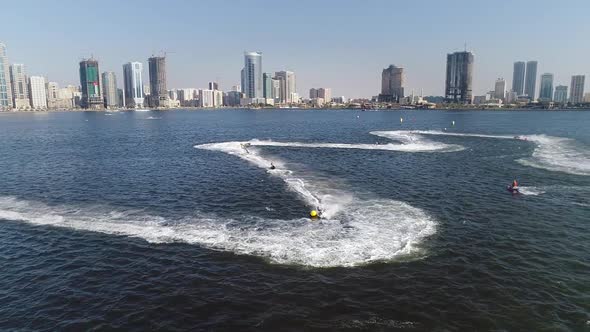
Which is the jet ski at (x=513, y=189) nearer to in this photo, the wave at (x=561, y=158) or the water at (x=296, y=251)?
the water at (x=296, y=251)

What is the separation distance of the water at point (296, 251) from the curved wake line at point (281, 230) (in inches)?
7.6

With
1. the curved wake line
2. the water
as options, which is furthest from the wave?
the curved wake line

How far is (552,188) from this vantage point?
47.8 m

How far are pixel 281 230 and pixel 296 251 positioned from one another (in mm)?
4688

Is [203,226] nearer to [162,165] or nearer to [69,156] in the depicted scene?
[162,165]

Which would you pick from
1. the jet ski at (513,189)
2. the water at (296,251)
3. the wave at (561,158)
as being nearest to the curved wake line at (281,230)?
the water at (296,251)

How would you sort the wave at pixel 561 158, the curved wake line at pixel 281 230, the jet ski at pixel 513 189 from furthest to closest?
the wave at pixel 561 158
the jet ski at pixel 513 189
the curved wake line at pixel 281 230

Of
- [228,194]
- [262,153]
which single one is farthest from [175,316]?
[262,153]

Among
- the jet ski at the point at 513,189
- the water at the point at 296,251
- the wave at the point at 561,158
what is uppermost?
the wave at the point at 561,158

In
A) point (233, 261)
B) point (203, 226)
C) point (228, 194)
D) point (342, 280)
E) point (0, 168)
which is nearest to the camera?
point (342, 280)

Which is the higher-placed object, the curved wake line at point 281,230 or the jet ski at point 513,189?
the jet ski at point 513,189

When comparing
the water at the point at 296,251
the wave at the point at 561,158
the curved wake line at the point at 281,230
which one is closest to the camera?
the water at the point at 296,251

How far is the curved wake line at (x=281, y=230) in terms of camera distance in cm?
2828

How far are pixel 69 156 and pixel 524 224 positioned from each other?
83.7 meters
